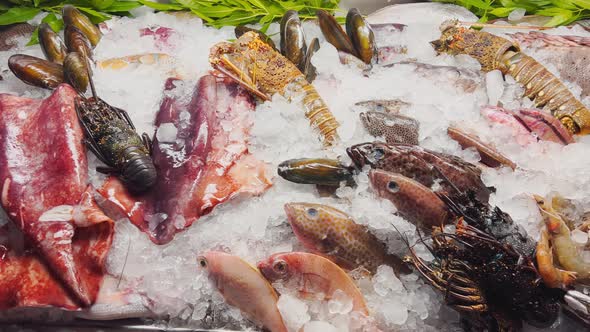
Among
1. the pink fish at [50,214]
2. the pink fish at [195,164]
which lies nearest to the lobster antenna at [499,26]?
the pink fish at [195,164]

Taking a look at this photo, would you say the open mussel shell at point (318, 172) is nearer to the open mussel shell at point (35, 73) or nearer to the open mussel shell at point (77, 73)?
the open mussel shell at point (77, 73)

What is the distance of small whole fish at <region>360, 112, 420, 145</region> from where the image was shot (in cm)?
224

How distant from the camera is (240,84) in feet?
8.41

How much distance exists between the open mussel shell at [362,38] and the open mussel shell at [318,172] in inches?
41.1

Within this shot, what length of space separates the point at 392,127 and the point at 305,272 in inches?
34.0

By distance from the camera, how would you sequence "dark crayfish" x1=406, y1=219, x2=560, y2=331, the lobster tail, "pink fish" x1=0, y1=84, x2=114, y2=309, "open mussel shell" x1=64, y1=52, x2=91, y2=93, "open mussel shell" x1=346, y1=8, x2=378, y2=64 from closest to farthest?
"dark crayfish" x1=406, y1=219, x2=560, y2=331, "pink fish" x1=0, y1=84, x2=114, y2=309, the lobster tail, "open mussel shell" x1=64, y1=52, x2=91, y2=93, "open mussel shell" x1=346, y1=8, x2=378, y2=64

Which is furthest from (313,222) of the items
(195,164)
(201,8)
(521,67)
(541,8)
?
(541,8)

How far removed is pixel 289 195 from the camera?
7.02ft

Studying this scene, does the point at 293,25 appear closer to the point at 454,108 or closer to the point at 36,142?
the point at 454,108

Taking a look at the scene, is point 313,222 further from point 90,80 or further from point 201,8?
point 201,8

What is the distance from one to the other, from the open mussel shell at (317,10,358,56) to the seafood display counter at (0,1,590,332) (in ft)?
0.86

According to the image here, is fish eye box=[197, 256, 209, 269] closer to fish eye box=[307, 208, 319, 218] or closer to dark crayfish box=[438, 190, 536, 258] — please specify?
fish eye box=[307, 208, 319, 218]

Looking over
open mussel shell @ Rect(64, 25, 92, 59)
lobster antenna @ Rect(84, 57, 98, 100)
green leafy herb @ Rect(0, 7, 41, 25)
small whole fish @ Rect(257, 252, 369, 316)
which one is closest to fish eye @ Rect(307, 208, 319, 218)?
small whole fish @ Rect(257, 252, 369, 316)

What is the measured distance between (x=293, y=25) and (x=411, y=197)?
1.44 meters
